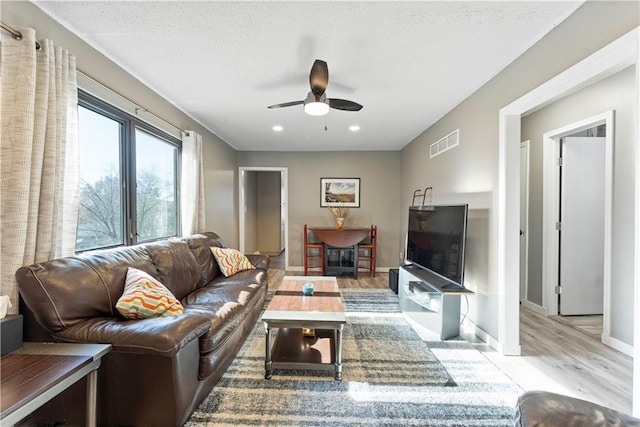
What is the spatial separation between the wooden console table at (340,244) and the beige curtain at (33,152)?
3424 mm

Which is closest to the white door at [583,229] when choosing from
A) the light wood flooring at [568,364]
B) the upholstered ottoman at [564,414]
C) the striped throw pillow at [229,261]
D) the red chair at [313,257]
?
the light wood flooring at [568,364]

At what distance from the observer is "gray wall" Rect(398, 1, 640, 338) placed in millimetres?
1415

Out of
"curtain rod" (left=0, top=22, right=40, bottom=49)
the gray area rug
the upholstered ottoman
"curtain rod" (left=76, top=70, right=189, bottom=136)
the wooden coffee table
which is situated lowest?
the gray area rug

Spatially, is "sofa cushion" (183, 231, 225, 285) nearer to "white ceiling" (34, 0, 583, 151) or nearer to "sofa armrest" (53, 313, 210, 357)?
"sofa armrest" (53, 313, 210, 357)

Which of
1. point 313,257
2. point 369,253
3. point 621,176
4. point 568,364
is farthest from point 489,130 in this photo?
point 313,257

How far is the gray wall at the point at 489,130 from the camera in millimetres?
1415

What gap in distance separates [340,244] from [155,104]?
3190mm

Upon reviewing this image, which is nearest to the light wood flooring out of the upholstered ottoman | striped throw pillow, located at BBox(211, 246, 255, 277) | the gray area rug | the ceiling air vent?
the gray area rug

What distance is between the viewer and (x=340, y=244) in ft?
15.2

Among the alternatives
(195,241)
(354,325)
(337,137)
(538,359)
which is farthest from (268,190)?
(538,359)

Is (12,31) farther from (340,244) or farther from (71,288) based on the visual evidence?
(340,244)

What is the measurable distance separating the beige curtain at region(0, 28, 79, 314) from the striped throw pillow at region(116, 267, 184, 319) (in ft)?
1.43

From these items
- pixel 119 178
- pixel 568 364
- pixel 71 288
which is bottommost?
pixel 568 364

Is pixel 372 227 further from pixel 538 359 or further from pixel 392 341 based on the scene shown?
pixel 538 359
